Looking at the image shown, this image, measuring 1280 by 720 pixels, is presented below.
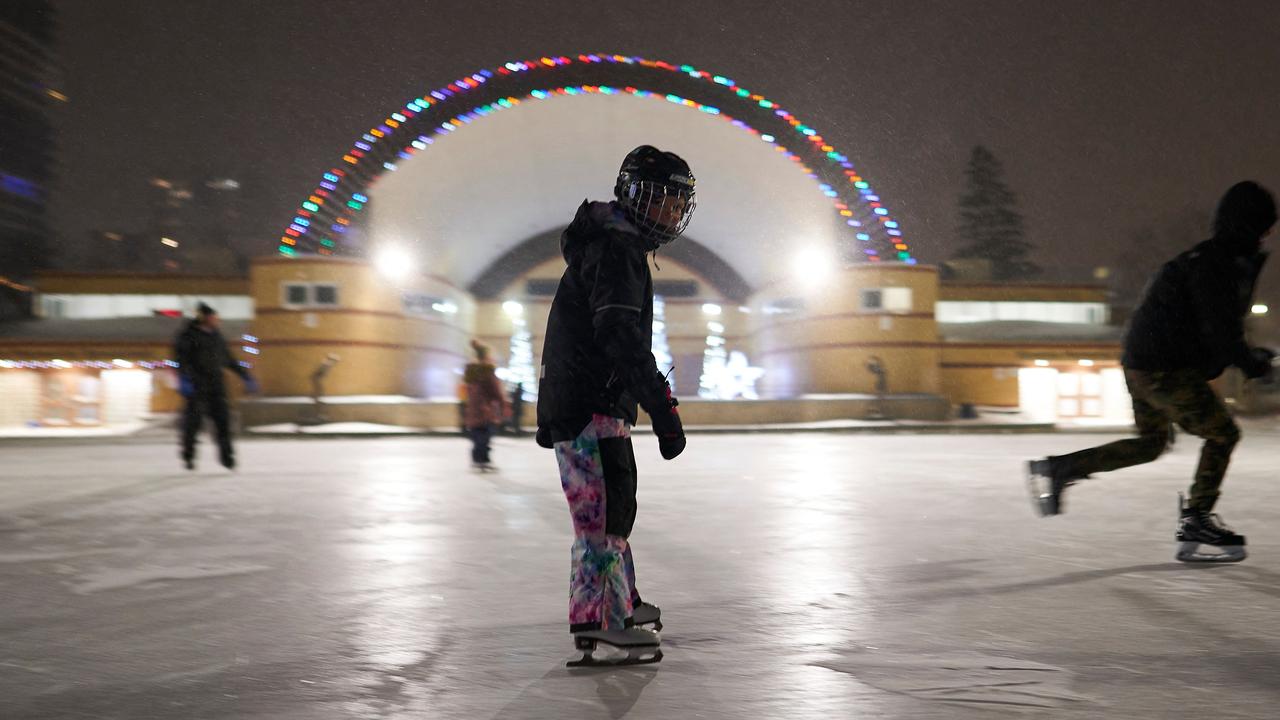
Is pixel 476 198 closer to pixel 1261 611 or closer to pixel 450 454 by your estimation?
pixel 450 454

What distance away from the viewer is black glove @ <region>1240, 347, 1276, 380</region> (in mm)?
5352

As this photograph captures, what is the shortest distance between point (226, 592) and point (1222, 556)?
4.63 m

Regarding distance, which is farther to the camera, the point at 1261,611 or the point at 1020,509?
the point at 1020,509

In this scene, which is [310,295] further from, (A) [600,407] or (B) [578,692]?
(B) [578,692]

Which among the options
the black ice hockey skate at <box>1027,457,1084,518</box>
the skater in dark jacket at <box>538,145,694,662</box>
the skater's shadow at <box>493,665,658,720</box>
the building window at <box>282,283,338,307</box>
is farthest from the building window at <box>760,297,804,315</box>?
the skater's shadow at <box>493,665,658,720</box>

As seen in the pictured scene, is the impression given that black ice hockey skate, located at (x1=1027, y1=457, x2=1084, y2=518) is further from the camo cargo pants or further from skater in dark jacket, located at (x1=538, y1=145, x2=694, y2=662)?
skater in dark jacket, located at (x1=538, y1=145, x2=694, y2=662)

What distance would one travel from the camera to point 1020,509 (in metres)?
8.02

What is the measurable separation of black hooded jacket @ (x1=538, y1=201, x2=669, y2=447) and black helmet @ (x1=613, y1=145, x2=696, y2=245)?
0.07 metres

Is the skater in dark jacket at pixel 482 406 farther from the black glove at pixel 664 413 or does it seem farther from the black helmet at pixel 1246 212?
the black glove at pixel 664 413

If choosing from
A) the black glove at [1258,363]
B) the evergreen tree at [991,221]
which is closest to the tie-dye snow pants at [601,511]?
the black glove at [1258,363]

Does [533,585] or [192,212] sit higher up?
[192,212]

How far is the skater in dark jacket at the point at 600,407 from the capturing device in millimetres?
3533

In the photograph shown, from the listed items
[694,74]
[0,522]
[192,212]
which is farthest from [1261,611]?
[192,212]

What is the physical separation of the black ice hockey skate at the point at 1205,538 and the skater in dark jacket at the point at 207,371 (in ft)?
29.5
